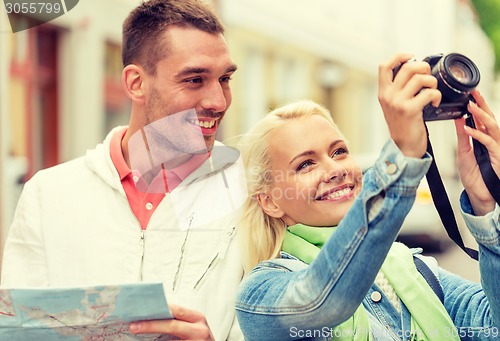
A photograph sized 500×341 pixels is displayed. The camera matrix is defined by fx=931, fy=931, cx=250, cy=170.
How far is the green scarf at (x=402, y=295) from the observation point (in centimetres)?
209

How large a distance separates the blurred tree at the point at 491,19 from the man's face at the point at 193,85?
2950 cm

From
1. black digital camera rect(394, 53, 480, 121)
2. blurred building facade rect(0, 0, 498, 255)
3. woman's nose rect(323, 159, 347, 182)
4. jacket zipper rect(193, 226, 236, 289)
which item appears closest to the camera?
black digital camera rect(394, 53, 480, 121)

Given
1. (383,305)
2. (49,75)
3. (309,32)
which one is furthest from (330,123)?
(309,32)

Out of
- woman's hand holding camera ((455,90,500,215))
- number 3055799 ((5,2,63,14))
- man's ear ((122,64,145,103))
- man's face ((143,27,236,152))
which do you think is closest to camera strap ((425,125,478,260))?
woman's hand holding camera ((455,90,500,215))

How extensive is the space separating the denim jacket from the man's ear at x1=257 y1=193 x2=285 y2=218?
0.62 feet

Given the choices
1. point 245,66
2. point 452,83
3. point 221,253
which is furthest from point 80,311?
point 245,66

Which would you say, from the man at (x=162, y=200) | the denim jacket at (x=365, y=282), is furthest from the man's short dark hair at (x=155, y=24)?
the denim jacket at (x=365, y=282)

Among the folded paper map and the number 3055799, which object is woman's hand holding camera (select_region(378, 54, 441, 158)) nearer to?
the folded paper map

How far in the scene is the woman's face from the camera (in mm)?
2238

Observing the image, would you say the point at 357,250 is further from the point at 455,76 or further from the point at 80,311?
the point at 80,311

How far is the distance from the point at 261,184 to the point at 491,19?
31614 millimetres

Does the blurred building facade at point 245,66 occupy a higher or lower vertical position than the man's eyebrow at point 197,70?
lower

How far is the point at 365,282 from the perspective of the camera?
1.77 m

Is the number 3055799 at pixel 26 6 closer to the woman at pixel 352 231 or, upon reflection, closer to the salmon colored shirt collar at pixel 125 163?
the salmon colored shirt collar at pixel 125 163
